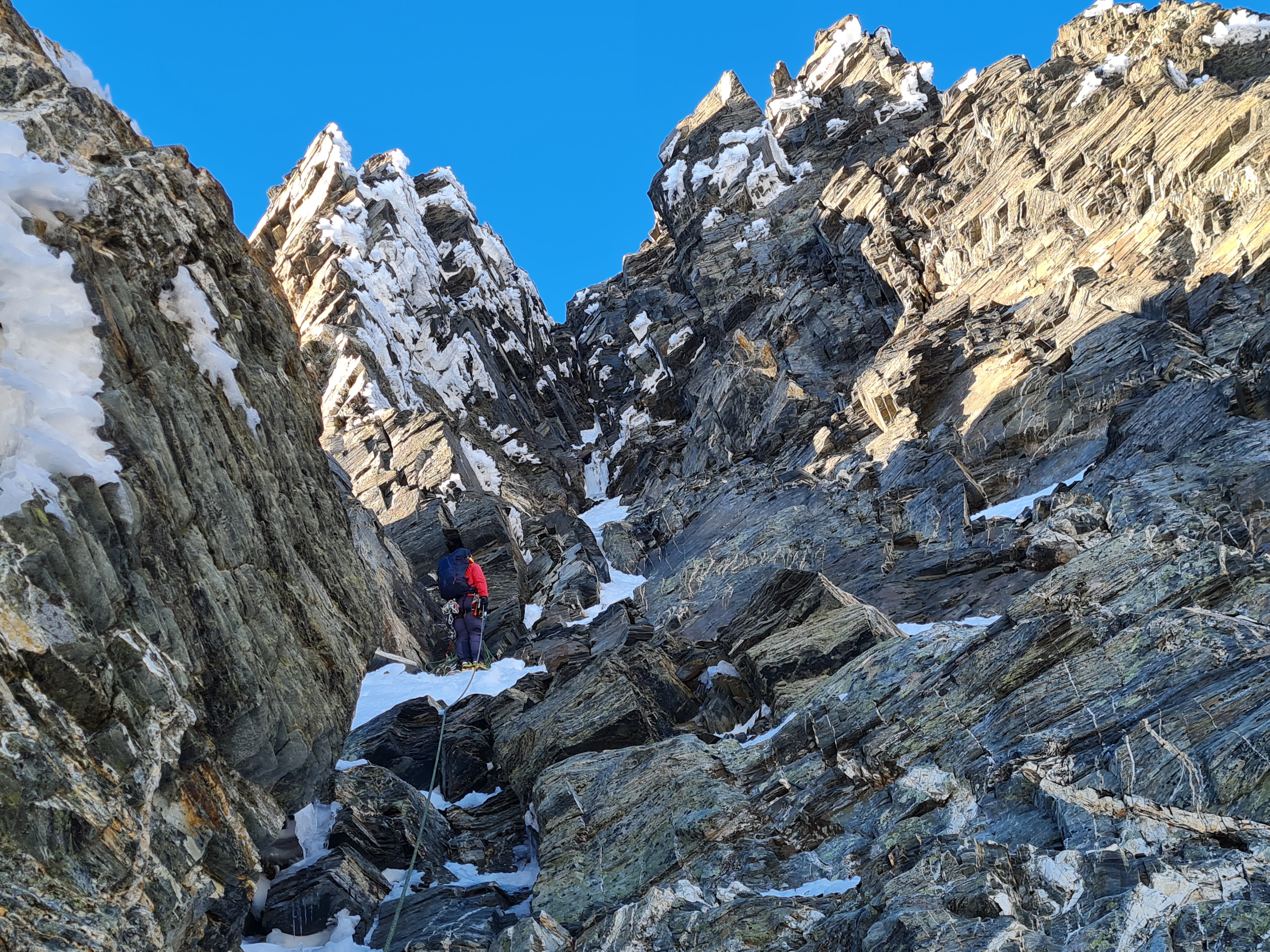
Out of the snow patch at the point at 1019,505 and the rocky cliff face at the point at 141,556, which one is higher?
the rocky cliff face at the point at 141,556

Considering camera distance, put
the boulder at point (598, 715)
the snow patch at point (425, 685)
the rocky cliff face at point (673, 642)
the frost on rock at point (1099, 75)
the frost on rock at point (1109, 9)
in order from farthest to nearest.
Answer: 1. the frost on rock at point (1109, 9)
2. the frost on rock at point (1099, 75)
3. the snow patch at point (425, 685)
4. the boulder at point (598, 715)
5. the rocky cliff face at point (673, 642)

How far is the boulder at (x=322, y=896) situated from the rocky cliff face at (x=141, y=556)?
79 centimetres

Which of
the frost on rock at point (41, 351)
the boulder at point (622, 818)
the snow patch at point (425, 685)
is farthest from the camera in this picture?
the snow patch at point (425, 685)

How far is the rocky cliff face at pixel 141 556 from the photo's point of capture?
23.6 ft

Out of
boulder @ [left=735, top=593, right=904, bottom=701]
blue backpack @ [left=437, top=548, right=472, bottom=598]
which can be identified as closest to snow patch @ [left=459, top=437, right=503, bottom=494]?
blue backpack @ [left=437, top=548, right=472, bottom=598]

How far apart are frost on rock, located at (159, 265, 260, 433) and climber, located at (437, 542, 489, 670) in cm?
1036

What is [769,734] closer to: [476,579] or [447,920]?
[447,920]

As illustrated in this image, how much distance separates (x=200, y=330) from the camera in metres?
11.0

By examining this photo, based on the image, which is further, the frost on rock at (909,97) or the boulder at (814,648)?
the frost on rock at (909,97)

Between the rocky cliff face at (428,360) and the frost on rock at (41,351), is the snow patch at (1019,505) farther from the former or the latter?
the frost on rock at (41,351)

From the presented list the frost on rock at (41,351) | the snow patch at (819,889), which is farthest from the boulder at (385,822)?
the frost on rock at (41,351)

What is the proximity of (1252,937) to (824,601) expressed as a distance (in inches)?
401

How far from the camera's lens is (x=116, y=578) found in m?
8.23

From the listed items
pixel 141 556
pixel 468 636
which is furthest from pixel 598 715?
pixel 141 556
